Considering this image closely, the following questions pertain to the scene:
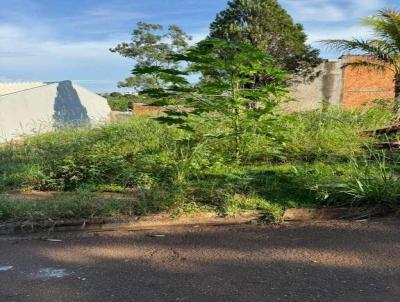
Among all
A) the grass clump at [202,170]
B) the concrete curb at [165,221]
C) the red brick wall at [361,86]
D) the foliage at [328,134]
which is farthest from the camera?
the red brick wall at [361,86]

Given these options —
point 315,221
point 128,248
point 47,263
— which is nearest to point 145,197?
point 128,248

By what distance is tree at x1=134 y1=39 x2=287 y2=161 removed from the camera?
6801mm

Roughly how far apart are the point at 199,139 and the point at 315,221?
3007 mm

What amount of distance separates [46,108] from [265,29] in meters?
10.2

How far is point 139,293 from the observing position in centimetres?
366

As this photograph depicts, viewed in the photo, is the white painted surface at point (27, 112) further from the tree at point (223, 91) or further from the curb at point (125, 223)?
the curb at point (125, 223)

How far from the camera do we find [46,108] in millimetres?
16594

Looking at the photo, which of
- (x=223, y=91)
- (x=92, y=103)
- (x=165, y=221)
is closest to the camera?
(x=165, y=221)

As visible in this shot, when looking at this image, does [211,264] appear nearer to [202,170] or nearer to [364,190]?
[364,190]

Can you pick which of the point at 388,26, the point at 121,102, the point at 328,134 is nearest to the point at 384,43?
the point at 388,26

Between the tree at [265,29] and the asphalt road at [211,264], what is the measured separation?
16946 millimetres

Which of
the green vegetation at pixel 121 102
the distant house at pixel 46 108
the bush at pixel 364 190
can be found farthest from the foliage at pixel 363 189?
the green vegetation at pixel 121 102

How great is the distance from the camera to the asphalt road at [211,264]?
362 cm

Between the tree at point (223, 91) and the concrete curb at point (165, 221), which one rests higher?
the tree at point (223, 91)
